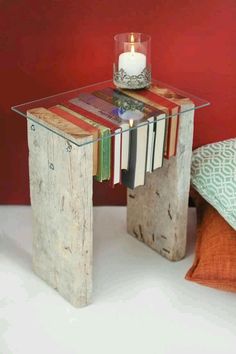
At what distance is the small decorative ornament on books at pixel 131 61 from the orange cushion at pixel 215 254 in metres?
0.35

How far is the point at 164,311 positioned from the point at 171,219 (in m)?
0.23

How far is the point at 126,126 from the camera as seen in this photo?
1.60 metres

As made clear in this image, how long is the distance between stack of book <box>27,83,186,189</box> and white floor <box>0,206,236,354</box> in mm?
233

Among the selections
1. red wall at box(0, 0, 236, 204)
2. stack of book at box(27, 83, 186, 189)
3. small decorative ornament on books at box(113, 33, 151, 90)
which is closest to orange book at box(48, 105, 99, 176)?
stack of book at box(27, 83, 186, 189)

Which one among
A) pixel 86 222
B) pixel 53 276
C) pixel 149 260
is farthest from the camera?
pixel 149 260

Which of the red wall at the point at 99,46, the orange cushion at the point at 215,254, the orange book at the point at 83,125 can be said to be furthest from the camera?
the red wall at the point at 99,46

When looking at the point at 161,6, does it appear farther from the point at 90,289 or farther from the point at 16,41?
the point at 90,289

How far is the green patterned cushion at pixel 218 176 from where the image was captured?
1.75m

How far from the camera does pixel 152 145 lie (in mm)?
1673

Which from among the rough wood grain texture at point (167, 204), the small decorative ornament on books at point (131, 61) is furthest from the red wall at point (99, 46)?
the rough wood grain texture at point (167, 204)

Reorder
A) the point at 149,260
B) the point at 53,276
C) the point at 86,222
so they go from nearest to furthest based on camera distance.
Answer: the point at 86,222 < the point at 53,276 < the point at 149,260

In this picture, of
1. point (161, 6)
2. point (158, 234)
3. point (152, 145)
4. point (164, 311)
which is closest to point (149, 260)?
point (158, 234)

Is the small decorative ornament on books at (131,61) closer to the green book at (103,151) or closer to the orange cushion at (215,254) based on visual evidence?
the green book at (103,151)

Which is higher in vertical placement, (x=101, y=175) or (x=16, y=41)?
(x=16, y=41)
